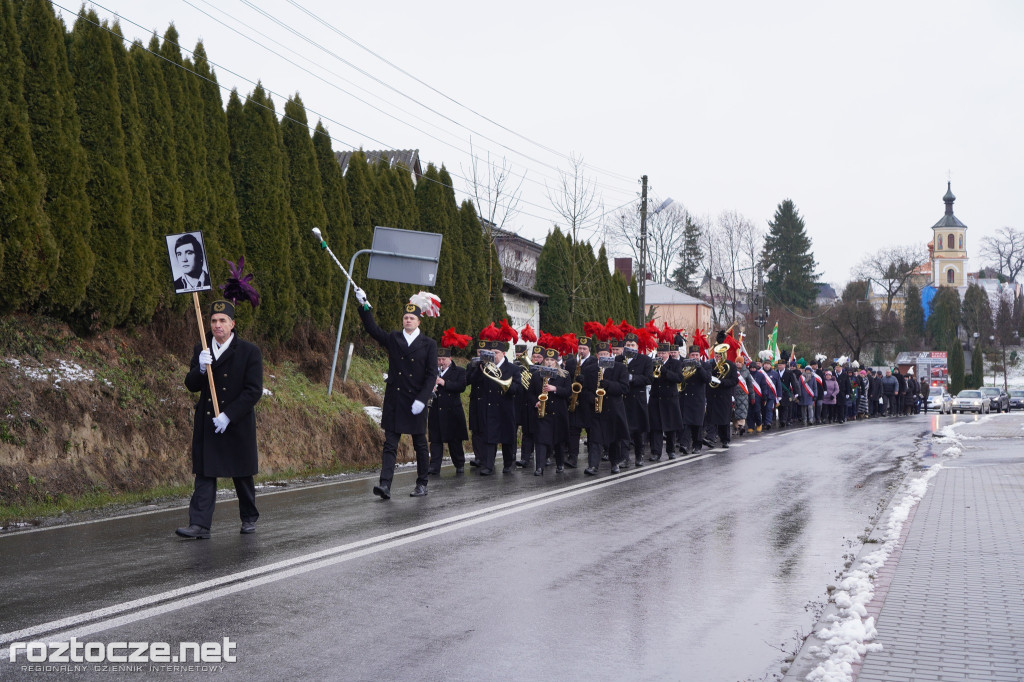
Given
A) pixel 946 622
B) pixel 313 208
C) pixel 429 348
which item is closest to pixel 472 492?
pixel 429 348

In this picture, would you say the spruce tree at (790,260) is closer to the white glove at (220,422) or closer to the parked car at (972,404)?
the parked car at (972,404)

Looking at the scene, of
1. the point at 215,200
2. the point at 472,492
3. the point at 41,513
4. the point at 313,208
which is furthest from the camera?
the point at 313,208

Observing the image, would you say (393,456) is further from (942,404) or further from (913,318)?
(913,318)

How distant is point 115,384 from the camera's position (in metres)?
14.2

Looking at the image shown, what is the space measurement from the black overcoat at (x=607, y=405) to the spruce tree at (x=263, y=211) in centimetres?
711

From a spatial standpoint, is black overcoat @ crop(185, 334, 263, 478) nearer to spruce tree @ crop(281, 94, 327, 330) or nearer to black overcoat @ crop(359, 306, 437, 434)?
black overcoat @ crop(359, 306, 437, 434)

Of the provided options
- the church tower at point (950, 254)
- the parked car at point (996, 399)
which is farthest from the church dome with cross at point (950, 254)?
the parked car at point (996, 399)

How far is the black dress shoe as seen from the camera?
866cm

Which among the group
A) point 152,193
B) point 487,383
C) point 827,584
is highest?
point 152,193

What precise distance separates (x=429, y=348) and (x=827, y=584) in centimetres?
544

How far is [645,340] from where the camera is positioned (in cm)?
1800

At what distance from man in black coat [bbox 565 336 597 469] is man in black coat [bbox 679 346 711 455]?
3.63 meters

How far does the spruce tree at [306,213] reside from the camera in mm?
21453

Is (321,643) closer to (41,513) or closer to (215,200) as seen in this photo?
(41,513)
